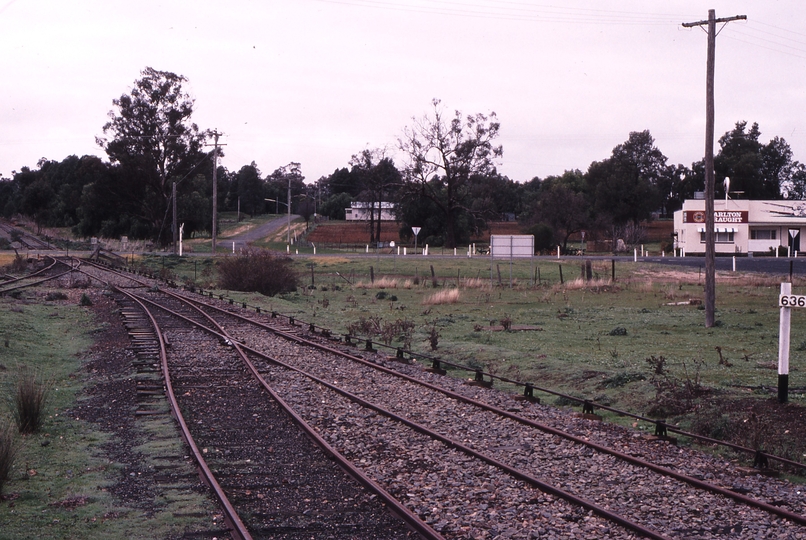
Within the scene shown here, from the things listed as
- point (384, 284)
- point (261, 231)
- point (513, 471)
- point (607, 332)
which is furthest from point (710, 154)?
point (261, 231)

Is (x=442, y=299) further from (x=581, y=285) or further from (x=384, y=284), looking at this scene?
(x=581, y=285)

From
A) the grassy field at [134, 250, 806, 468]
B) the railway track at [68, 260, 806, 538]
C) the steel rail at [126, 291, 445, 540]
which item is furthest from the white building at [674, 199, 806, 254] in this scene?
the steel rail at [126, 291, 445, 540]

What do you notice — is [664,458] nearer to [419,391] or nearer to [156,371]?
[419,391]

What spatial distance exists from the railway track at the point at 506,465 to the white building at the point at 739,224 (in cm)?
→ 6772

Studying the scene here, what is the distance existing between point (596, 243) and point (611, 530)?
80469 mm

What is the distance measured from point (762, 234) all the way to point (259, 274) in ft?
195

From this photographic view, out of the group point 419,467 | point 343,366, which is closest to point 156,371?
point 343,366

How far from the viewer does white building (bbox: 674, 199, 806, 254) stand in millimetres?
75625

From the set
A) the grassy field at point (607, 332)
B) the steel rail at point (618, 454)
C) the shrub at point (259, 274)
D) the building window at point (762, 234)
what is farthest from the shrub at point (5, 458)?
the building window at point (762, 234)

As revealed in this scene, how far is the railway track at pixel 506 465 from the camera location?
666 cm

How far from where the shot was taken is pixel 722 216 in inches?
2992

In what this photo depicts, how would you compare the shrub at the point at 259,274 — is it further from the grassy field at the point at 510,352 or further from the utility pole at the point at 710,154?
the utility pole at the point at 710,154

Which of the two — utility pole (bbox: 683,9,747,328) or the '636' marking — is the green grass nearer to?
the '636' marking

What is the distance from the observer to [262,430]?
10.0 meters
